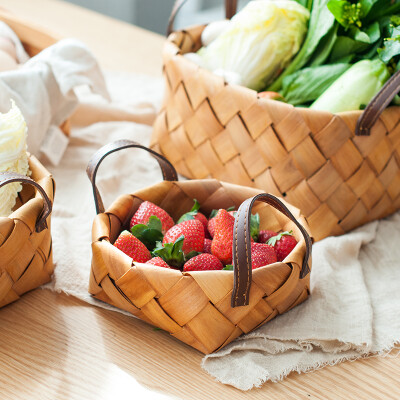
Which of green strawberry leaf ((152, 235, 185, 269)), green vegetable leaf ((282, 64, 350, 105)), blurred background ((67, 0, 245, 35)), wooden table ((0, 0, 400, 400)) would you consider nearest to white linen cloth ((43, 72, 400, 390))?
wooden table ((0, 0, 400, 400))

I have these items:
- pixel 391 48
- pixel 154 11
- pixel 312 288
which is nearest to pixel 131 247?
pixel 312 288

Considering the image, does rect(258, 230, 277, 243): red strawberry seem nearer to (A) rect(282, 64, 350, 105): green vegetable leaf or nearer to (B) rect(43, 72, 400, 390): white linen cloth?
(B) rect(43, 72, 400, 390): white linen cloth

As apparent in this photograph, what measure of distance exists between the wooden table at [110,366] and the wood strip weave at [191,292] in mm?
33

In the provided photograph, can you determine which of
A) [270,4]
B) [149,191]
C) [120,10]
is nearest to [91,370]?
[149,191]

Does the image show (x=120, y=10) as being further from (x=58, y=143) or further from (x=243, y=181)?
(x=243, y=181)

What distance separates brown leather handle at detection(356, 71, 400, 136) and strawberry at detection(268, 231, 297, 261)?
0.76ft

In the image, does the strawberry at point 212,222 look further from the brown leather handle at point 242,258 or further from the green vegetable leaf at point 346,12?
the green vegetable leaf at point 346,12

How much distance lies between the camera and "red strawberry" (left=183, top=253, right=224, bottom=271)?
67 centimetres

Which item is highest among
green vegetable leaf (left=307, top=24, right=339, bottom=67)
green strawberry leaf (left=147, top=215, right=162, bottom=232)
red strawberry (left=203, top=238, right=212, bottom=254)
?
green vegetable leaf (left=307, top=24, right=339, bottom=67)

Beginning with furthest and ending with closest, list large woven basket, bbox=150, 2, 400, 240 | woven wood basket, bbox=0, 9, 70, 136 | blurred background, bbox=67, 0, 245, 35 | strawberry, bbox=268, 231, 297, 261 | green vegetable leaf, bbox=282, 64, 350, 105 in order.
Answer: blurred background, bbox=67, 0, 245, 35, woven wood basket, bbox=0, 9, 70, 136, green vegetable leaf, bbox=282, 64, 350, 105, large woven basket, bbox=150, 2, 400, 240, strawberry, bbox=268, 231, 297, 261

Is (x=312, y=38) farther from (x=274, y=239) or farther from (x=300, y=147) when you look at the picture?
(x=274, y=239)

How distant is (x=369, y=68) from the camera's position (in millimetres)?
884

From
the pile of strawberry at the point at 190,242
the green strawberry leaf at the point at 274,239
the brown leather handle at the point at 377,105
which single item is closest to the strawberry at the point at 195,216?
the pile of strawberry at the point at 190,242

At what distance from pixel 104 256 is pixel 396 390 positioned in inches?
15.1
